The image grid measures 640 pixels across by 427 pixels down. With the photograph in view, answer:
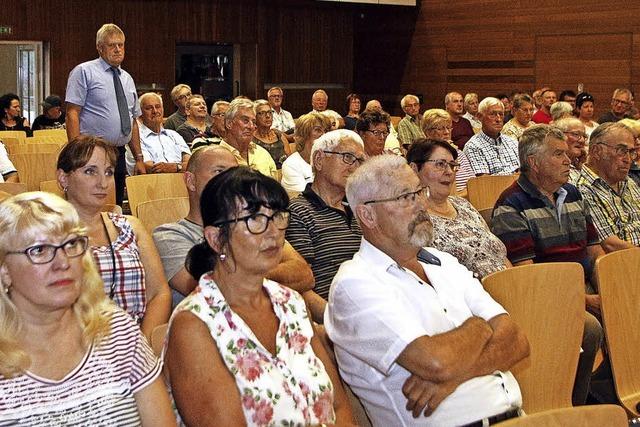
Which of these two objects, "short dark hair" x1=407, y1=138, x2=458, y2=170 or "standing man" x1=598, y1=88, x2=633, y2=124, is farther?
"standing man" x1=598, y1=88, x2=633, y2=124

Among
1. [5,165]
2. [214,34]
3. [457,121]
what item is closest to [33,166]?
[5,165]

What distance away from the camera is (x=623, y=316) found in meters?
3.39

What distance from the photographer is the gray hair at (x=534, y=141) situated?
4.41 metres

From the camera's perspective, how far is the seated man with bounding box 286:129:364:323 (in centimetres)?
370

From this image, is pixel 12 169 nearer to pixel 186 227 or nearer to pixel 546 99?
pixel 186 227

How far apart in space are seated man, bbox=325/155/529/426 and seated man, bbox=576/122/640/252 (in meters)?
2.02

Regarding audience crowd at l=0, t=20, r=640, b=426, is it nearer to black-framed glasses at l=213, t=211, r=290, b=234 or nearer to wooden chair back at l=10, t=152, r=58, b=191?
black-framed glasses at l=213, t=211, r=290, b=234

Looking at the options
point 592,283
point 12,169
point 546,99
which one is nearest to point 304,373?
point 592,283

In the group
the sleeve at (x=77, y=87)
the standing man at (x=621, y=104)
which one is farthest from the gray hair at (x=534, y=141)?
the standing man at (x=621, y=104)

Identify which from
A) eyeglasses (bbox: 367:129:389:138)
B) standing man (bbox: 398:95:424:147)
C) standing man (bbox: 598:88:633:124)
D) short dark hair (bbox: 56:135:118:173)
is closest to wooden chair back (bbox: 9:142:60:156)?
eyeglasses (bbox: 367:129:389:138)

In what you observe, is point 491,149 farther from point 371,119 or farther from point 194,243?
point 194,243

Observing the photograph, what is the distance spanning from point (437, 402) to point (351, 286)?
16.6 inches

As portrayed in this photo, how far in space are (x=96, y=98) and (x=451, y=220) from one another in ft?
10.0

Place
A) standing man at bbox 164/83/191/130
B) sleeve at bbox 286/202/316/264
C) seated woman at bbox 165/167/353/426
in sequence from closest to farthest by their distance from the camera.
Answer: seated woman at bbox 165/167/353/426 → sleeve at bbox 286/202/316/264 → standing man at bbox 164/83/191/130
